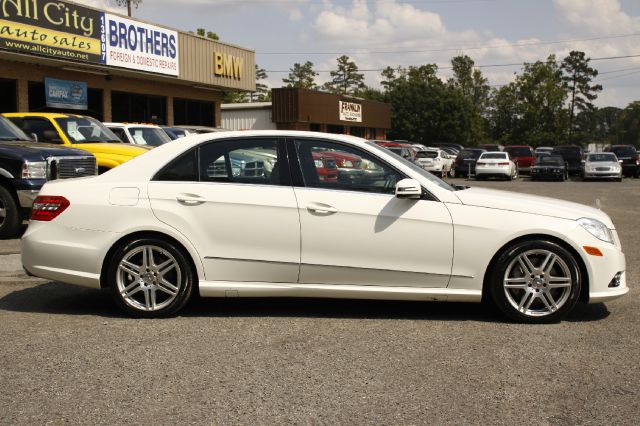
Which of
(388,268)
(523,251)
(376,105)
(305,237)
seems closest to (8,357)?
(305,237)

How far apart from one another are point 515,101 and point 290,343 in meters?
88.4

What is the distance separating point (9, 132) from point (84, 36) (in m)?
13.1

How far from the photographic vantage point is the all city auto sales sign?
21234 millimetres

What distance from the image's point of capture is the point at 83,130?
14.0 meters

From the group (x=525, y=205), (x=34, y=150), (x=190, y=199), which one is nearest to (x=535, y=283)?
(x=525, y=205)

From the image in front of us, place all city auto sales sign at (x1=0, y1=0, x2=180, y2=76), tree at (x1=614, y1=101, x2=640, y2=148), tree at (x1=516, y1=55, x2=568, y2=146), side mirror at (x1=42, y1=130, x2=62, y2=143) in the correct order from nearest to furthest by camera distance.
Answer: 1. side mirror at (x1=42, y1=130, x2=62, y2=143)
2. all city auto sales sign at (x1=0, y1=0, x2=180, y2=76)
3. tree at (x1=516, y1=55, x2=568, y2=146)
4. tree at (x1=614, y1=101, x2=640, y2=148)

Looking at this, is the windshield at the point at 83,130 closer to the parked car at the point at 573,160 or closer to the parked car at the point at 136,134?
the parked car at the point at 136,134

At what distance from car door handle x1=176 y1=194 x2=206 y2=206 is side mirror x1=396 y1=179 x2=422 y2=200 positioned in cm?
159

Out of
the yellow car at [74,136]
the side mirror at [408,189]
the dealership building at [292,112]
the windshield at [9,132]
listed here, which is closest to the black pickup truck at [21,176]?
the windshield at [9,132]

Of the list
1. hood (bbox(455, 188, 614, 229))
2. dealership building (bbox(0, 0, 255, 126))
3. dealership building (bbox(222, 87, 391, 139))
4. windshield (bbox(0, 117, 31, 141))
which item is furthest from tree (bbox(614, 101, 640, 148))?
hood (bbox(455, 188, 614, 229))

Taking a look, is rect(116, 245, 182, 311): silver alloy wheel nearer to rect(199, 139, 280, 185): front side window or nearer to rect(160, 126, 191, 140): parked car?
rect(199, 139, 280, 185): front side window

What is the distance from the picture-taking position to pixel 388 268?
19.0ft

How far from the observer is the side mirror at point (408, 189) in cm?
570

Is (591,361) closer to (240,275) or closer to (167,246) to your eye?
(240,275)
